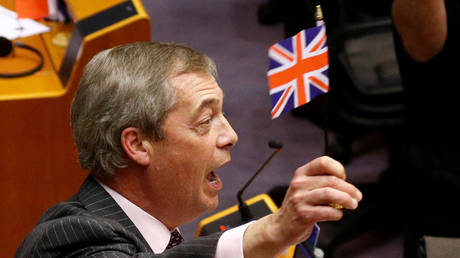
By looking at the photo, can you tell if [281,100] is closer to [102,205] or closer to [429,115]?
[102,205]

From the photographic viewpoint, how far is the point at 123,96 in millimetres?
1644

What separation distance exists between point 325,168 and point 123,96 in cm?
53

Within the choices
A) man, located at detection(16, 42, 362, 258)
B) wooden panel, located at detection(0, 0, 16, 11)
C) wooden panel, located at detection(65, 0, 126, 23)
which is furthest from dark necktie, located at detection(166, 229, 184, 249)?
wooden panel, located at detection(0, 0, 16, 11)

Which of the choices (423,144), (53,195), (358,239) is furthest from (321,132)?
(53,195)

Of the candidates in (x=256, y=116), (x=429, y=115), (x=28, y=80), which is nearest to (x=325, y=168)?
(x=429, y=115)

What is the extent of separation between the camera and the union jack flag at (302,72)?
4.90 feet

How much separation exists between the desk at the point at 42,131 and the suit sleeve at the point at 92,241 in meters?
1.34

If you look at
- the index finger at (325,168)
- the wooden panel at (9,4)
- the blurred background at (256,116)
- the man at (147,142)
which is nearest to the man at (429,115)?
the blurred background at (256,116)

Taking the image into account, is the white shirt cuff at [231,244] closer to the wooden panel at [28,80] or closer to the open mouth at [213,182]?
the open mouth at [213,182]

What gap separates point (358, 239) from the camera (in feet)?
11.6

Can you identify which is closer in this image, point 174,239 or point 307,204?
point 307,204

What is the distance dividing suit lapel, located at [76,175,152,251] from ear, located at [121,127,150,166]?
0.11 metres

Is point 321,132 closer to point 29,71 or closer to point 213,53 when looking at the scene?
point 213,53

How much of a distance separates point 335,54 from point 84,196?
6.02ft
